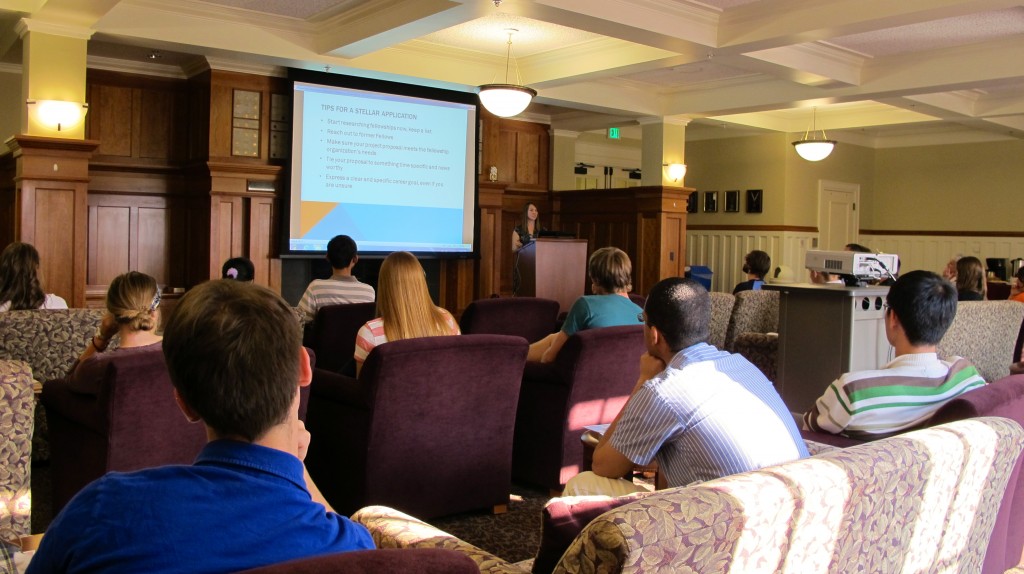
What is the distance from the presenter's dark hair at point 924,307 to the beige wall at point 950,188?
10.5 meters

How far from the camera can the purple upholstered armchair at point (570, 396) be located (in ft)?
12.6

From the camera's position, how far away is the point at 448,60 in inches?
326

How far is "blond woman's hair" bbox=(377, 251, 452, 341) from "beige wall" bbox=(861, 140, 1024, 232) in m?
11.0

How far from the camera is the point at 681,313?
7.42ft

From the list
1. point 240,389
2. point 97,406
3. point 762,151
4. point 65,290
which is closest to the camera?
point 240,389

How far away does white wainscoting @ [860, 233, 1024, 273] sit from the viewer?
11.8 metres

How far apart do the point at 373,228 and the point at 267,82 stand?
66.6 inches

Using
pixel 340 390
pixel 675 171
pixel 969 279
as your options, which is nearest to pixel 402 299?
pixel 340 390

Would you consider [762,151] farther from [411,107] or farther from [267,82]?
[267,82]

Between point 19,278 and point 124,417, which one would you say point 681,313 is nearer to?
point 124,417

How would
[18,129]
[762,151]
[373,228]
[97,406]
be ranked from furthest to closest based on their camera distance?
[762,151]
[373,228]
[18,129]
[97,406]

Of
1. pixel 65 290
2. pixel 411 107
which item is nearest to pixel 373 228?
pixel 411 107

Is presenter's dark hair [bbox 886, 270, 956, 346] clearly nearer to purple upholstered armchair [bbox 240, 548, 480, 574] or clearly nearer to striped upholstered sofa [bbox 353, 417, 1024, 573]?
striped upholstered sofa [bbox 353, 417, 1024, 573]

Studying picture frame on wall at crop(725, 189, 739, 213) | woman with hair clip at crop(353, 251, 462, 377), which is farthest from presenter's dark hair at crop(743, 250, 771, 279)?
woman with hair clip at crop(353, 251, 462, 377)
